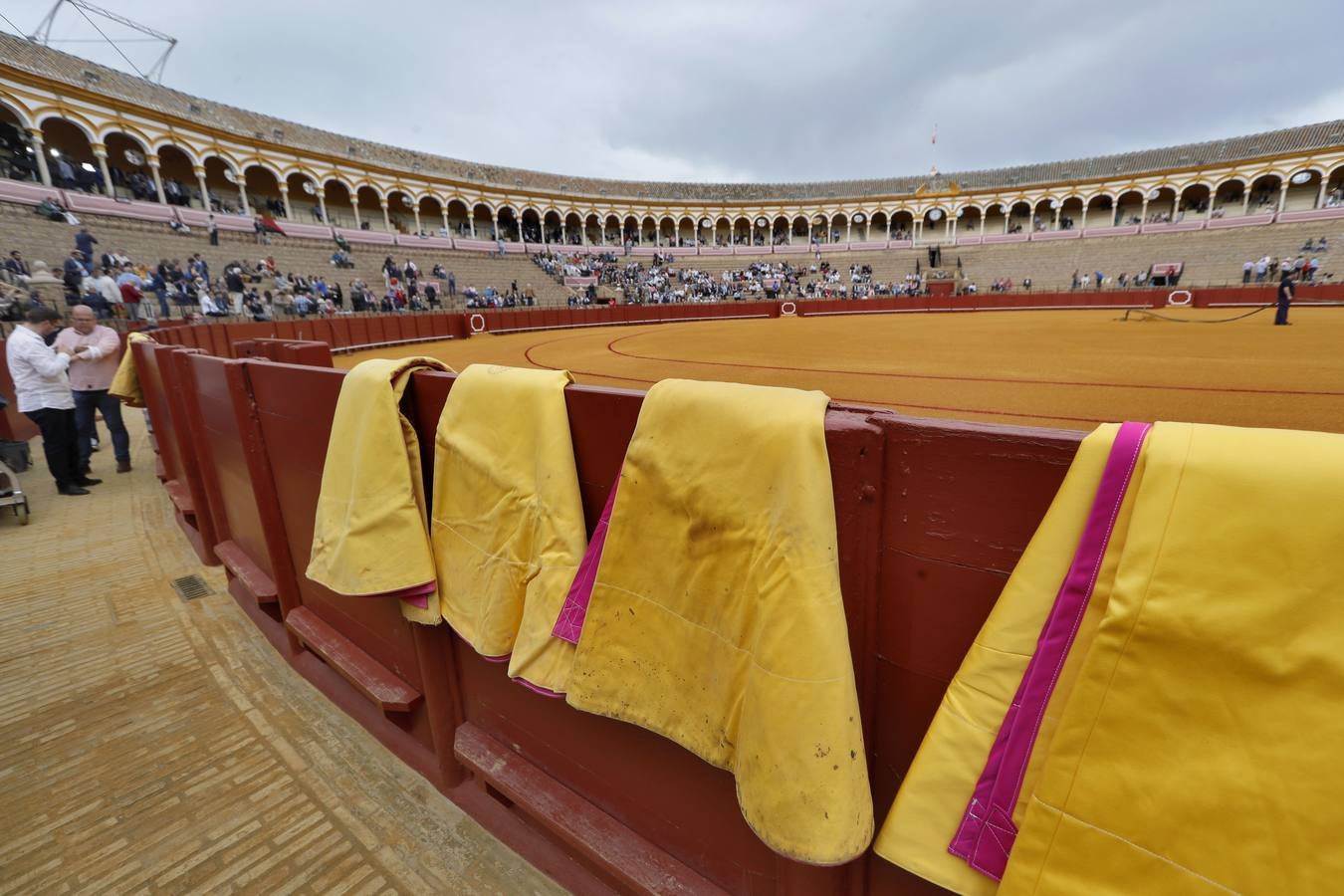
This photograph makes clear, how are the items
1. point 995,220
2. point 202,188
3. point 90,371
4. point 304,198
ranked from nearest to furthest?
1. point 90,371
2. point 202,188
3. point 304,198
4. point 995,220

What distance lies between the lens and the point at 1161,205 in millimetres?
44375

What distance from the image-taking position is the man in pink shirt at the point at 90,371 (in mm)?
6098

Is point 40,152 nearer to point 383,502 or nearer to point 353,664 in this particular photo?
point 353,664

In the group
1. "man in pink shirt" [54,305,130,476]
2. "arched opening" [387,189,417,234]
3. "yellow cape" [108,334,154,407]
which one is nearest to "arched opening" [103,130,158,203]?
"arched opening" [387,189,417,234]

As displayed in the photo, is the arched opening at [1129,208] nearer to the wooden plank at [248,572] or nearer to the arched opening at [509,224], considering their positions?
the arched opening at [509,224]

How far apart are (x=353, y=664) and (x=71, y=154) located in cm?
3976

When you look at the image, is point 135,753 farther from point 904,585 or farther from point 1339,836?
point 1339,836

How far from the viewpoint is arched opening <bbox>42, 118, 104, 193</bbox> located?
83.5 ft

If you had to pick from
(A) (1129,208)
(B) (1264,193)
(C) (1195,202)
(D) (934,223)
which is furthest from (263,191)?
(B) (1264,193)

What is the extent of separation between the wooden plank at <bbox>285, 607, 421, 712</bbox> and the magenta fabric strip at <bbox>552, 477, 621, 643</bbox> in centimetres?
141

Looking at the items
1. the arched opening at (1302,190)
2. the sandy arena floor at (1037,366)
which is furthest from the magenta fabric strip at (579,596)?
the arched opening at (1302,190)

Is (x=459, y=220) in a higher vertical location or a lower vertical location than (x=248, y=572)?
higher

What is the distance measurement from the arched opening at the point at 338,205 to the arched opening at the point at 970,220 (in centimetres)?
4880

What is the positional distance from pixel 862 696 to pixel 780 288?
40256mm
